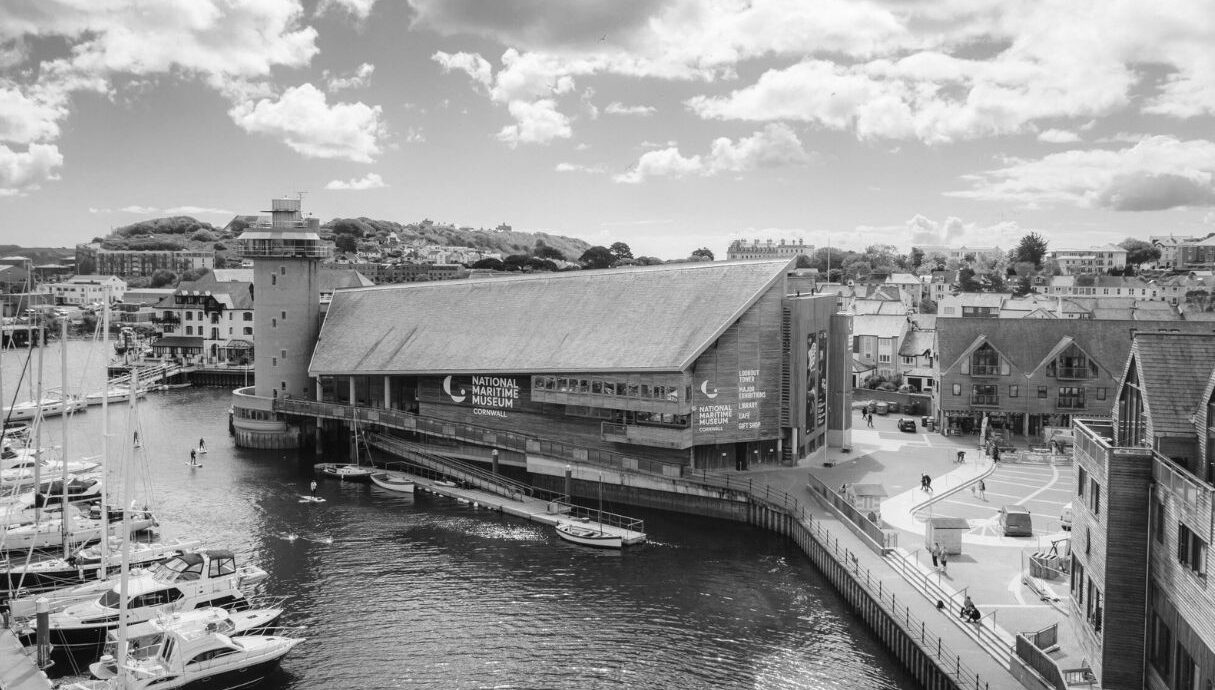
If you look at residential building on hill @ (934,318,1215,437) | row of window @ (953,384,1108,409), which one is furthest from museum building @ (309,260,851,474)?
row of window @ (953,384,1108,409)

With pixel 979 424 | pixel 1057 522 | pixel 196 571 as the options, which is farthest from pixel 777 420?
pixel 196 571

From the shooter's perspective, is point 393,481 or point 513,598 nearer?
point 513,598

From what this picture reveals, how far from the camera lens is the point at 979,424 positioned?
77.8m

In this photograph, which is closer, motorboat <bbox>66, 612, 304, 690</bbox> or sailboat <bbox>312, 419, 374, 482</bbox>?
motorboat <bbox>66, 612, 304, 690</bbox>

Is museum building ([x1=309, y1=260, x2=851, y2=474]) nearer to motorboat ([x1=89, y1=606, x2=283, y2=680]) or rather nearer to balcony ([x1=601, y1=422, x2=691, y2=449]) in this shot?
balcony ([x1=601, y1=422, x2=691, y2=449])

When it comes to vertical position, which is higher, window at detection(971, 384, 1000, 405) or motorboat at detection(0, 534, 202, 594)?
window at detection(971, 384, 1000, 405)

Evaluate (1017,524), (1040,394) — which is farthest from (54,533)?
(1040,394)

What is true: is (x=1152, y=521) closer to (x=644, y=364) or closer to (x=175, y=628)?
(x=175, y=628)

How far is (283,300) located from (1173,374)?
72.8m

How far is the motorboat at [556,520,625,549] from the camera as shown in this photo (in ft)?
173

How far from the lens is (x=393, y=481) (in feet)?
216

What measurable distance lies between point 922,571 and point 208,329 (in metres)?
115

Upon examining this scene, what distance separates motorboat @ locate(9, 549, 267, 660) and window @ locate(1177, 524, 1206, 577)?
34988 millimetres

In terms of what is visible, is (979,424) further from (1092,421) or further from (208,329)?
(208,329)
